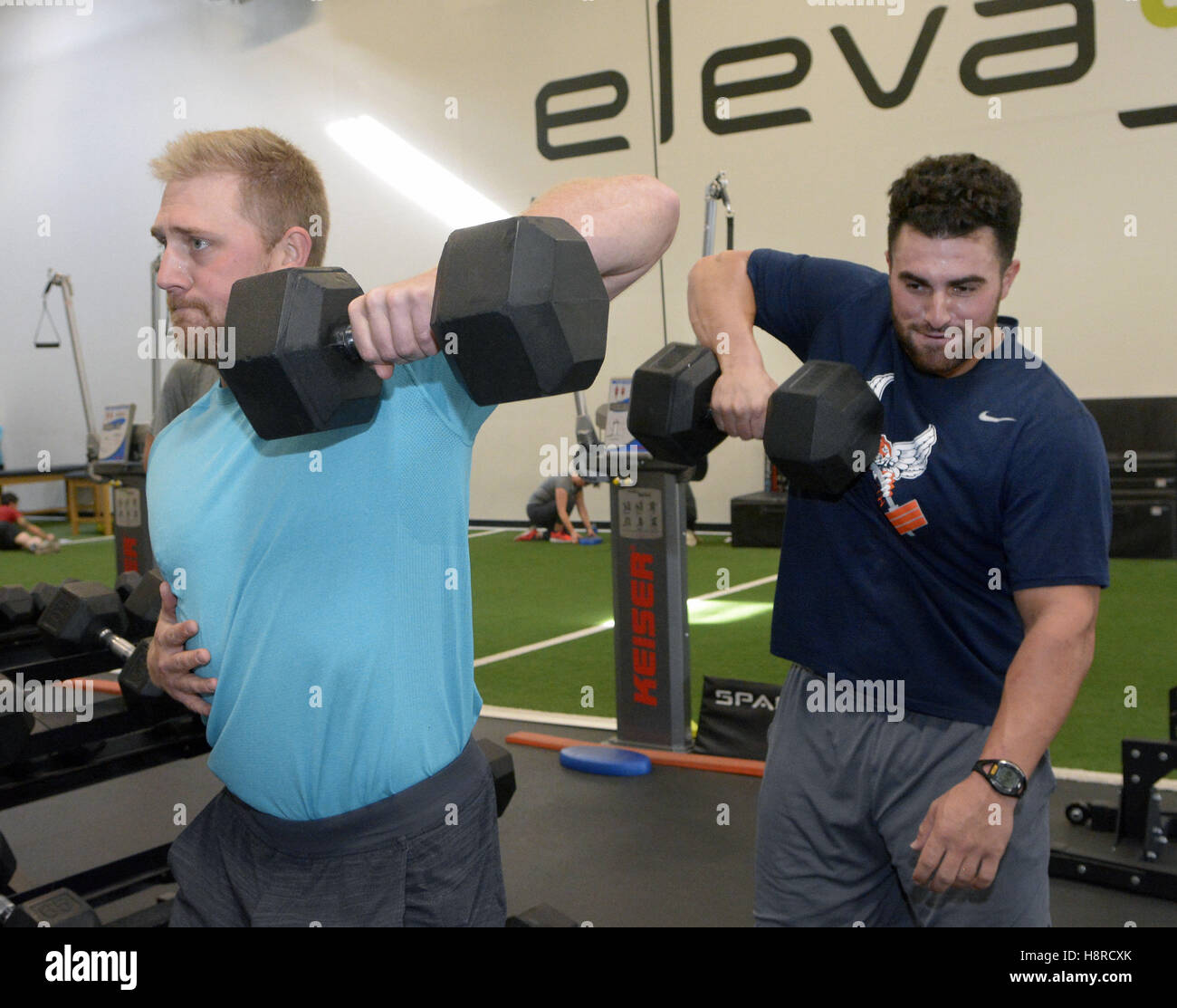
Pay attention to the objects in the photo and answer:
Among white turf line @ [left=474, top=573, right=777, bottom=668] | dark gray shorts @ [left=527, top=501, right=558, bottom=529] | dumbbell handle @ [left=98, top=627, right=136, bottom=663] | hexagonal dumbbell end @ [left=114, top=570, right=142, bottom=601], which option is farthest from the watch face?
dark gray shorts @ [left=527, top=501, right=558, bottom=529]

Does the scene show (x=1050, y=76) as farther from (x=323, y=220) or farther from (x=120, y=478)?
(x=323, y=220)

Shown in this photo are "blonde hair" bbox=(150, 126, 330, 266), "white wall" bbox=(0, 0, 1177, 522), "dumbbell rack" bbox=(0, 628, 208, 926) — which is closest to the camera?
"blonde hair" bbox=(150, 126, 330, 266)

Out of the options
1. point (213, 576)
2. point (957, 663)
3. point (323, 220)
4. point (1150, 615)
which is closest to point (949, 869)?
point (957, 663)

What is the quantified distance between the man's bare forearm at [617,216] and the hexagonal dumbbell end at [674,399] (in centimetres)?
44

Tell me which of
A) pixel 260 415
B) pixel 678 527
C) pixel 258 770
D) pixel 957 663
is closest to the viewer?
pixel 260 415

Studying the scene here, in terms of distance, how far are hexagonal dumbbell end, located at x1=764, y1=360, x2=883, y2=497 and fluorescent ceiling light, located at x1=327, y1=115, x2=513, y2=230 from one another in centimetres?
788

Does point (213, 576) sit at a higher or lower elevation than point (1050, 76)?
lower

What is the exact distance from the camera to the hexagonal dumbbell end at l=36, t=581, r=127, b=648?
248cm

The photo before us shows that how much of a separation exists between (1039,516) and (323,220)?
99 centimetres

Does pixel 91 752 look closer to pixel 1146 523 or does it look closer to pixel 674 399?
pixel 674 399

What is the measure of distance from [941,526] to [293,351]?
3.36ft

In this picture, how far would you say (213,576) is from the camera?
3.79 feet

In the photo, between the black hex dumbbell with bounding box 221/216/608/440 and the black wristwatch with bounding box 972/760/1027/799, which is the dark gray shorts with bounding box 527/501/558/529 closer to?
the black wristwatch with bounding box 972/760/1027/799

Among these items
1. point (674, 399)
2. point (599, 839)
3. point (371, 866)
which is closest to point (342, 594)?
point (371, 866)
